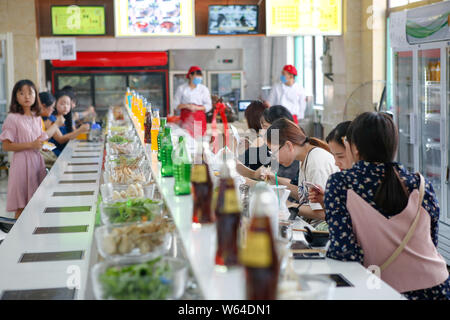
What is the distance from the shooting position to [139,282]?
1.69 metres

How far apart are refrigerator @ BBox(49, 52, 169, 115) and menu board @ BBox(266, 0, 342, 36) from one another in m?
4.36

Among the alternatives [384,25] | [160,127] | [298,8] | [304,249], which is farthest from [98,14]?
[304,249]

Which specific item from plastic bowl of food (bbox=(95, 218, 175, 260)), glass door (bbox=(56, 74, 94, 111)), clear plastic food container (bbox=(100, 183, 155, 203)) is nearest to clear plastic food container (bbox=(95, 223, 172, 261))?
plastic bowl of food (bbox=(95, 218, 175, 260))

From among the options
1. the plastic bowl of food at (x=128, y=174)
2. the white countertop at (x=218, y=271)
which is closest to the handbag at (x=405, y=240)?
the white countertop at (x=218, y=271)

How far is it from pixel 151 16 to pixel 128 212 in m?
5.53

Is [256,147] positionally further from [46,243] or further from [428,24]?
[46,243]

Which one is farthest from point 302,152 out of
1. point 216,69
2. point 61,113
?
point 216,69

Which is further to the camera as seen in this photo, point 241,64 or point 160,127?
point 241,64

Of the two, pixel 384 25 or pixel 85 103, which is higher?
pixel 384 25

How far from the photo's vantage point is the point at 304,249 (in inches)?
96.2
